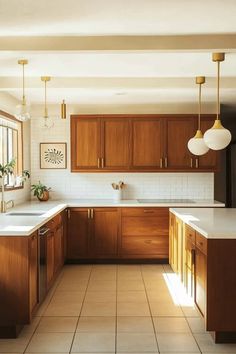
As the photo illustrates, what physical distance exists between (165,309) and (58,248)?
168cm

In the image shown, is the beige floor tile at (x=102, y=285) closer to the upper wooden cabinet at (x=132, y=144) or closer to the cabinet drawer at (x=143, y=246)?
the cabinet drawer at (x=143, y=246)

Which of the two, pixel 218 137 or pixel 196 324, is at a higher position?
pixel 218 137

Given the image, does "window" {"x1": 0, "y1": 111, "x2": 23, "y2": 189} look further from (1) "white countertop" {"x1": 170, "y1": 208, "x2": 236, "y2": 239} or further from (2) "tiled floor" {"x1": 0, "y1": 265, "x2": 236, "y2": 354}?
(1) "white countertop" {"x1": 170, "y1": 208, "x2": 236, "y2": 239}

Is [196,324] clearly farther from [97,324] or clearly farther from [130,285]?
[130,285]

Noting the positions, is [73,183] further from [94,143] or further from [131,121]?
[131,121]

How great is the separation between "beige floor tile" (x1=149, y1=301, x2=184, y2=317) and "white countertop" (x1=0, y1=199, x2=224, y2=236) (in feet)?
4.55

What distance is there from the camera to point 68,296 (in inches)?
176

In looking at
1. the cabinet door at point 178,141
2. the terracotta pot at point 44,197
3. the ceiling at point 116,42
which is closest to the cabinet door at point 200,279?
the ceiling at point 116,42

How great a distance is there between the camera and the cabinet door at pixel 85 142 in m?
6.25

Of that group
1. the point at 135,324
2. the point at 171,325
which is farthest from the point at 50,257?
the point at 171,325

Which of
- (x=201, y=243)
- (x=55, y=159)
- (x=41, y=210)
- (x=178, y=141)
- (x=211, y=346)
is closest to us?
(x=211, y=346)

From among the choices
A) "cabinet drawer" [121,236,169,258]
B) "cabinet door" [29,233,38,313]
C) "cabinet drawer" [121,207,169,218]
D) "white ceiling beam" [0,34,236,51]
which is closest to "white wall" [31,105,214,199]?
"cabinet drawer" [121,207,169,218]

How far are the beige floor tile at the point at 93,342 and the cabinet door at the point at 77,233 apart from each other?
98.3 inches

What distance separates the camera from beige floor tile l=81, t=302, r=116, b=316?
3941mm
